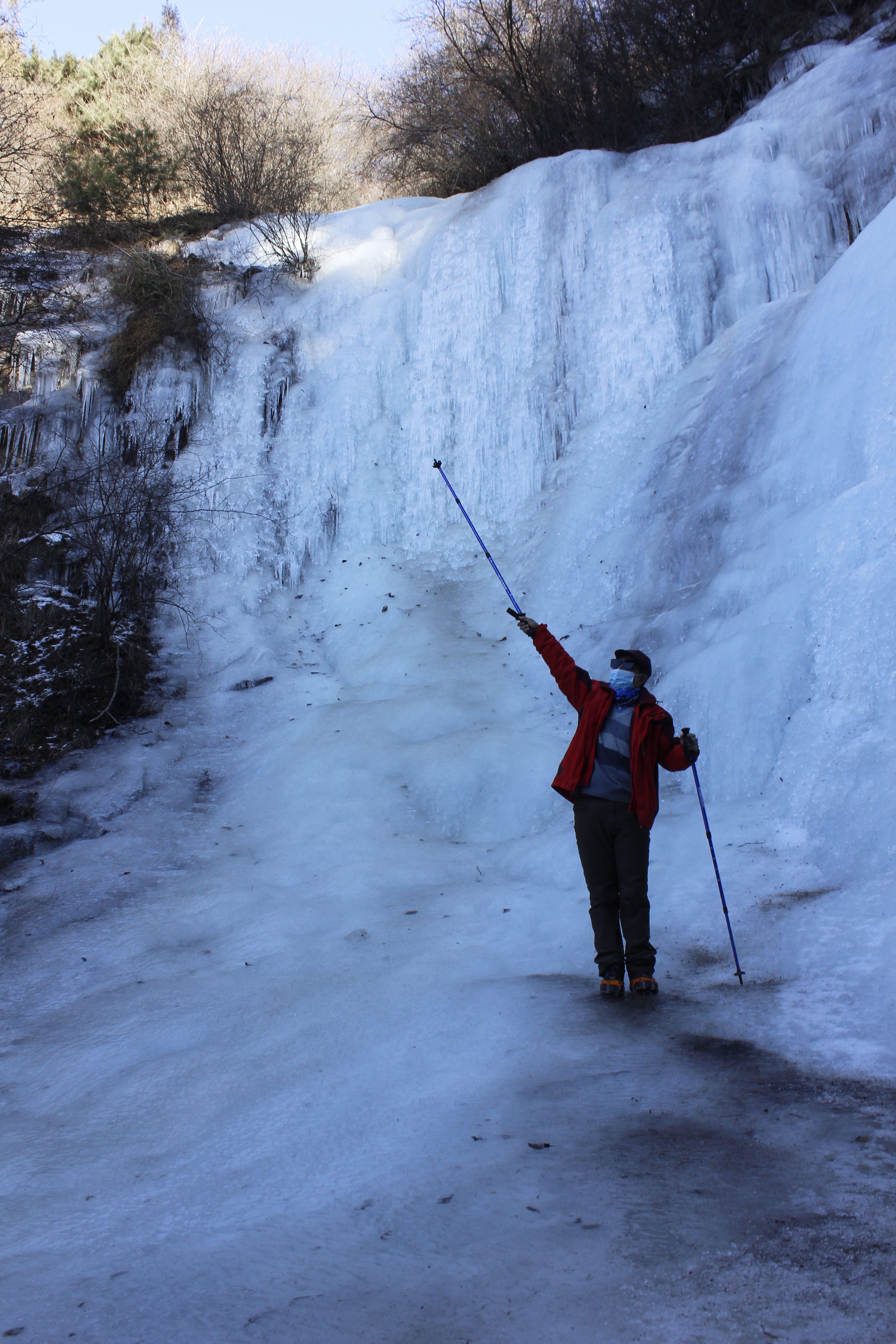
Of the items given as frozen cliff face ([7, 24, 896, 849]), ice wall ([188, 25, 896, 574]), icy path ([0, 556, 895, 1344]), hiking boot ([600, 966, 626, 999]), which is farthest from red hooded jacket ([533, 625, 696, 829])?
ice wall ([188, 25, 896, 574])

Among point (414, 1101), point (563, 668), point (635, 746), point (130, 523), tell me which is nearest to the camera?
point (414, 1101)

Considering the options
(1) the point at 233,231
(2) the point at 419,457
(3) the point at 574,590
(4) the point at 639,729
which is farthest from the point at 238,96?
(4) the point at 639,729

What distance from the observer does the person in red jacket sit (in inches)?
157

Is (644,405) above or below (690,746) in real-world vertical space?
above

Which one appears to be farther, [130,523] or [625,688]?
[130,523]

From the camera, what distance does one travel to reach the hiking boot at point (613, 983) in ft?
13.0

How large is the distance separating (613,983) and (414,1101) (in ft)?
3.72

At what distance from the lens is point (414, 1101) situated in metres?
3.24

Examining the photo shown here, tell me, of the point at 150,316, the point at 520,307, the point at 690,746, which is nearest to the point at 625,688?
the point at 690,746

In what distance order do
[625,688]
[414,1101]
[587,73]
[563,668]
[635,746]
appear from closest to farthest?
[414,1101]
[635,746]
[625,688]
[563,668]
[587,73]

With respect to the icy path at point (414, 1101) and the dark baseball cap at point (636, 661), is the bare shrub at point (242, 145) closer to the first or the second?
the icy path at point (414, 1101)

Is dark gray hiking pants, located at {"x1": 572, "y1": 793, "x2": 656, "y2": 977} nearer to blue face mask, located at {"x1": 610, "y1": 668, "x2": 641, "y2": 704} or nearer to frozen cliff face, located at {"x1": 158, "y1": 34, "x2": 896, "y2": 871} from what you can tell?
blue face mask, located at {"x1": 610, "y1": 668, "x2": 641, "y2": 704}

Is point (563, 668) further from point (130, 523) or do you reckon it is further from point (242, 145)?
point (242, 145)

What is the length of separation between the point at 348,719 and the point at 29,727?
10.6 ft
